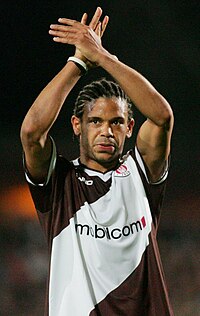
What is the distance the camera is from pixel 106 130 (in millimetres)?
1729

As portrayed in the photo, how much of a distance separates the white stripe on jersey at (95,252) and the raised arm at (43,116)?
0.16m

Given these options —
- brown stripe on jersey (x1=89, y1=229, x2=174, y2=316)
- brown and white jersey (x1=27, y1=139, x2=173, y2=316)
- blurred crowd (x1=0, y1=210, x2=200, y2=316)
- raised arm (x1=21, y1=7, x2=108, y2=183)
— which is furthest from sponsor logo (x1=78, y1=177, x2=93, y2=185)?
blurred crowd (x1=0, y1=210, x2=200, y2=316)

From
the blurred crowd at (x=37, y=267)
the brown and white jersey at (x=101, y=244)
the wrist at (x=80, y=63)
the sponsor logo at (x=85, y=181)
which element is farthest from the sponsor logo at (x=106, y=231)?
the blurred crowd at (x=37, y=267)

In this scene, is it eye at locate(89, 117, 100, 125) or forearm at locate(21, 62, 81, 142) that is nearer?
forearm at locate(21, 62, 81, 142)

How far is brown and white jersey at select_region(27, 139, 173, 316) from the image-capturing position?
166 centimetres

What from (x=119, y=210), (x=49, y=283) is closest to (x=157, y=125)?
(x=119, y=210)

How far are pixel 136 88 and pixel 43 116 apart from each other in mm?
223

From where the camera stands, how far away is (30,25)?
3.87 metres

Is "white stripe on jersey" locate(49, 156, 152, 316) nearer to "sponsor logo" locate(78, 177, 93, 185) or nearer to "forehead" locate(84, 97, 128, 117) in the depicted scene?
"sponsor logo" locate(78, 177, 93, 185)

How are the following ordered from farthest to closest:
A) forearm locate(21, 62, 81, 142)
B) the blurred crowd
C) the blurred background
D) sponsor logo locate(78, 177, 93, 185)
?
the blurred background, the blurred crowd, sponsor logo locate(78, 177, 93, 185), forearm locate(21, 62, 81, 142)

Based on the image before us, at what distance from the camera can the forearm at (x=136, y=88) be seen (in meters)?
1.68

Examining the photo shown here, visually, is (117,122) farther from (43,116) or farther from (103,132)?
(43,116)

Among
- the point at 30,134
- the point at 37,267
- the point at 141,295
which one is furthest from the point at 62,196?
the point at 37,267

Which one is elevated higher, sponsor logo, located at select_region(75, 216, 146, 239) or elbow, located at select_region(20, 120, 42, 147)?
elbow, located at select_region(20, 120, 42, 147)
